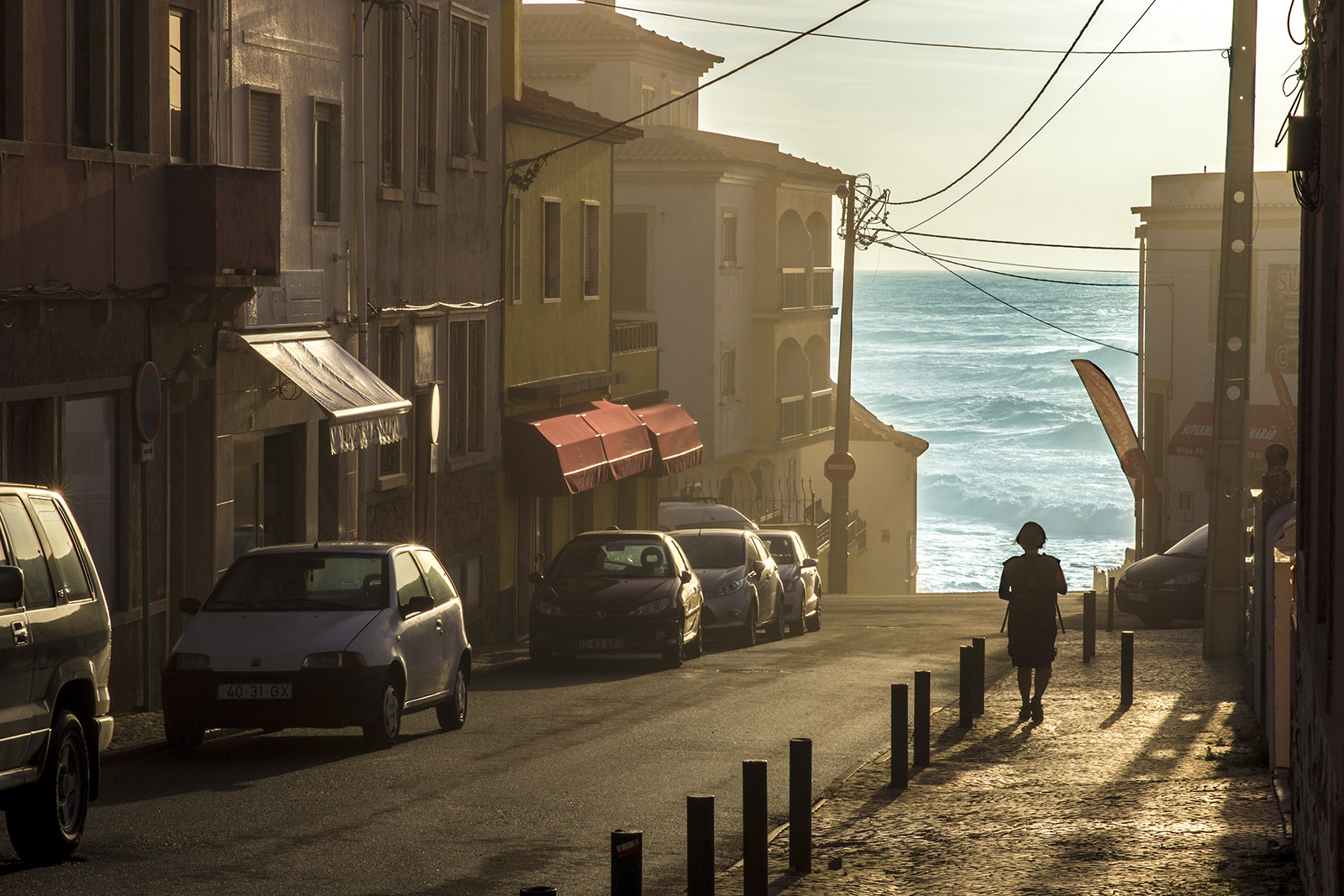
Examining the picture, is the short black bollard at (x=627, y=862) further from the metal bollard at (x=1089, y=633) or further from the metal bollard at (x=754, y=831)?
the metal bollard at (x=1089, y=633)

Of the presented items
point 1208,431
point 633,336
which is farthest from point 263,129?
point 1208,431

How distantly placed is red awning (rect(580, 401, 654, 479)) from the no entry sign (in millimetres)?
8419

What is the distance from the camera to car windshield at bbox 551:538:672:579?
901 inches

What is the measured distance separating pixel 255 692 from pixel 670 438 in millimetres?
22561

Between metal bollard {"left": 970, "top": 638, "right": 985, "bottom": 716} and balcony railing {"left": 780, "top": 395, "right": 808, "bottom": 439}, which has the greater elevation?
balcony railing {"left": 780, "top": 395, "right": 808, "bottom": 439}

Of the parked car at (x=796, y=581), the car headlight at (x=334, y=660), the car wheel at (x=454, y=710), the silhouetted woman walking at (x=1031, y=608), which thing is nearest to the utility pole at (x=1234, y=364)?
the silhouetted woman walking at (x=1031, y=608)

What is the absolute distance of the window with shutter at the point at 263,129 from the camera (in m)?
20.4

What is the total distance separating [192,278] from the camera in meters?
17.6

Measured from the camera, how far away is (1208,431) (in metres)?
46.8

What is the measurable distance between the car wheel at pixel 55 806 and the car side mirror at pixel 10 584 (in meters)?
1.15

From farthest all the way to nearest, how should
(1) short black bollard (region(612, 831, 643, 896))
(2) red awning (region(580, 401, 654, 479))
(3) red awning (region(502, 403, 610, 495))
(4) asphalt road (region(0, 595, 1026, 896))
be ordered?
(2) red awning (region(580, 401, 654, 479)) → (3) red awning (region(502, 403, 610, 495)) → (4) asphalt road (region(0, 595, 1026, 896)) → (1) short black bollard (region(612, 831, 643, 896))

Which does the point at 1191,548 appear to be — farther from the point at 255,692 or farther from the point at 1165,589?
the point at 255,692

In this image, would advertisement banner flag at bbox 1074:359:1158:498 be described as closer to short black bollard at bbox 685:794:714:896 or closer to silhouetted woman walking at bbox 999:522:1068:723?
silhouetted woman walking at bbox 999:522:1068:723

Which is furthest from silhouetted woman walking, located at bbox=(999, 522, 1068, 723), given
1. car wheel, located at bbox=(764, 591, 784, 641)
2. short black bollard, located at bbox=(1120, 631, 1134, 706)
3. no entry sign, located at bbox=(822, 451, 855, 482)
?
no entry sign, located at bbox=(822, 451, 855, 482)
